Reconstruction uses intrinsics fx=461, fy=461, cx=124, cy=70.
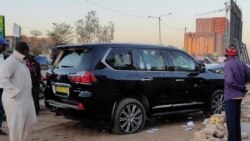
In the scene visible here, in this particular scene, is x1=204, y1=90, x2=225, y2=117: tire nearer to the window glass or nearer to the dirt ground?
the dirt ground

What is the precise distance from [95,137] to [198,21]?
43667mm

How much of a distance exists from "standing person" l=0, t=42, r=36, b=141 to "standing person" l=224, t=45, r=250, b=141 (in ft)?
9.71

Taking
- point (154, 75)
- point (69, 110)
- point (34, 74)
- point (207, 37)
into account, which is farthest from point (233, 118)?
point (207, 37)

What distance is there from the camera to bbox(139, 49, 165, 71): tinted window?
30.4ft

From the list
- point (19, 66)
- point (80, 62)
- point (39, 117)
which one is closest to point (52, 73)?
point (80, 62)

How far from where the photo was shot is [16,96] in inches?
239

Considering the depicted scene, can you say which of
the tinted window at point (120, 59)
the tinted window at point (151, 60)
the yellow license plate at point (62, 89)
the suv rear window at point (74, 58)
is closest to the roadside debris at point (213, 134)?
the tinted window at point (151, 60)

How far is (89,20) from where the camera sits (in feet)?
166

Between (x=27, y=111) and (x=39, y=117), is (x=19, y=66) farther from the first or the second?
(x=39, y=117)

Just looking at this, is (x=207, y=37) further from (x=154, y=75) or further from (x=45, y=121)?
(x=154, y=75)

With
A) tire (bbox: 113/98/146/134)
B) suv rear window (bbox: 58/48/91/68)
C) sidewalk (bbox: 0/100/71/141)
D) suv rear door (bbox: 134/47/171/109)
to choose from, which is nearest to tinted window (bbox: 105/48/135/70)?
suv rear door (bbox: 134/47/171/109)

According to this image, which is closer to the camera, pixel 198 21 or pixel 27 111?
pixel 27 111

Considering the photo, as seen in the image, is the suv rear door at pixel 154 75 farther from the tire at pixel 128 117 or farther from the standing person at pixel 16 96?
the standing person at pixel 16 96

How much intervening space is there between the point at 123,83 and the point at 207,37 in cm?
4037
